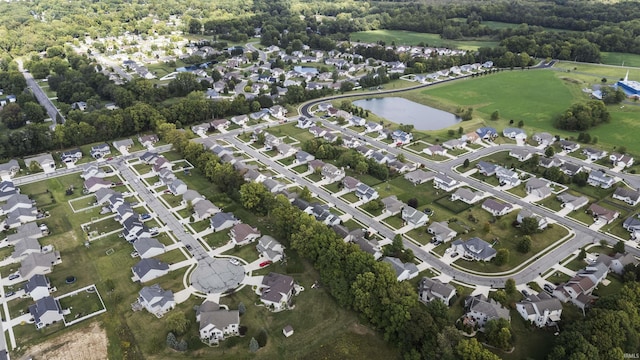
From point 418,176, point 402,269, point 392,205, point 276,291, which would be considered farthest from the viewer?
point 418,176

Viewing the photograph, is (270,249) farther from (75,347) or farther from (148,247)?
(75,347)

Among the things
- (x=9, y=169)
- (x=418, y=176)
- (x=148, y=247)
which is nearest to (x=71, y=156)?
(x=9, y=169)

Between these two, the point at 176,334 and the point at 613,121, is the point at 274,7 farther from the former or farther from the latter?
the point at 176,334

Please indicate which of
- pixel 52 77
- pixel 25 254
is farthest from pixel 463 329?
pixel 52 77

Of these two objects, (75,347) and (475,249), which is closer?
(75,347)

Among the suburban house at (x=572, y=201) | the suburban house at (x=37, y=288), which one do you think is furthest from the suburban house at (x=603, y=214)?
the suburban house at (x=37, y=288)

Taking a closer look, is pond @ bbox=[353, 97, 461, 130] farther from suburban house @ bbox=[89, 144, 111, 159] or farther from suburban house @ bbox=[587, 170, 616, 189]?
suburban house @ bbox=[89, 144, 111, 159]
